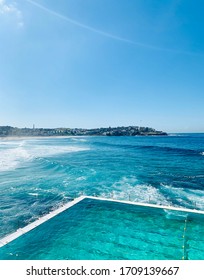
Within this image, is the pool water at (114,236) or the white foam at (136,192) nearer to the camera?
the pool water at (114,236)

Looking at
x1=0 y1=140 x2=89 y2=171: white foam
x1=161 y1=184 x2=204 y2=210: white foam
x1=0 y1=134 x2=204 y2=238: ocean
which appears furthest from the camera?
x1=0 y1=140 x2=89 y2=171: white foam

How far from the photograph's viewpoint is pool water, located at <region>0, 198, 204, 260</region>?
39.9ft

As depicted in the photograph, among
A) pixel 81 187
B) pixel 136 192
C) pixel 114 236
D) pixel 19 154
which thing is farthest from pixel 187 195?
→ pixel 19 154

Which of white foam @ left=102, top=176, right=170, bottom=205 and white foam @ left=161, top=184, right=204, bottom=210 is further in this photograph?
white foam @ left=102, top=176, right=170, bottom=205

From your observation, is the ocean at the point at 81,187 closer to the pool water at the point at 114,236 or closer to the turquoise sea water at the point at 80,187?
the turquoise sea water at the point at 80,187

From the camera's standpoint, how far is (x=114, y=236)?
46.1 ft

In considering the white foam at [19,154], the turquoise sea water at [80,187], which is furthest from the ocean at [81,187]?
the white foam at [19,154]

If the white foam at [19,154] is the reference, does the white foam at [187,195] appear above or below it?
below

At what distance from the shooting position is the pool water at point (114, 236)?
12.1 meters

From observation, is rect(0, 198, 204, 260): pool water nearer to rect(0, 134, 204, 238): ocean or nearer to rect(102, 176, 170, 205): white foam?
rect(0, 134, 204, 238): ocean

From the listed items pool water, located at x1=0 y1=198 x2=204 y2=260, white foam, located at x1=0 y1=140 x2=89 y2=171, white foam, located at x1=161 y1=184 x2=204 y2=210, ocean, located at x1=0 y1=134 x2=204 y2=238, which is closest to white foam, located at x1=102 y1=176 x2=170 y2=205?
ocean, located at x1=0 y1=134 x2=204 y2=238

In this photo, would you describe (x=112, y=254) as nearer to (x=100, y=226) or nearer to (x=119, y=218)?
(x=100, y=226)

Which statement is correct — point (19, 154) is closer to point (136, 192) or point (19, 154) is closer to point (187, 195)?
point (136, 192)

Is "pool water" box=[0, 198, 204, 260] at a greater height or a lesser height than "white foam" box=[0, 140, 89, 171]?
lesser
